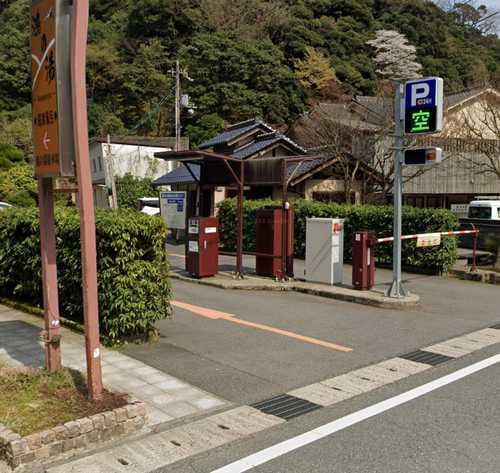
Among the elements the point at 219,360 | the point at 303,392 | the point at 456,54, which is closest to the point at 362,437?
the point at 303,392

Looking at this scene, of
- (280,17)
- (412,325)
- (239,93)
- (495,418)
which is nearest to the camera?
(495,418)

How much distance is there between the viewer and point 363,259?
33.1 ft

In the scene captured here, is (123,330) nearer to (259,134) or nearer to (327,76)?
(259,134)

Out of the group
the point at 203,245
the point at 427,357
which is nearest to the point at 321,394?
the point at 427,357

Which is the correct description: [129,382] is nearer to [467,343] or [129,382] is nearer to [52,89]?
[52,89]

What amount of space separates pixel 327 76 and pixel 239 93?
8.33m

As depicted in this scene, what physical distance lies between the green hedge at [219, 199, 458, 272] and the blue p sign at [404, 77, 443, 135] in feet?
14.8

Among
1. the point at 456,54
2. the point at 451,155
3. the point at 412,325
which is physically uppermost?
the point at 456,54

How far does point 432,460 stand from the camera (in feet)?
12.2

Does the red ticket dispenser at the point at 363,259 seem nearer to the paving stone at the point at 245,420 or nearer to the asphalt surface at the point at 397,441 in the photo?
the asphalt surface at the point at 397,441

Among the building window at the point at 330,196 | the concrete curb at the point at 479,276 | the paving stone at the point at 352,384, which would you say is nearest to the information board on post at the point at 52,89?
the paving stone at the point at 352,384

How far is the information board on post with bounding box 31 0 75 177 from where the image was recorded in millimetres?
4273

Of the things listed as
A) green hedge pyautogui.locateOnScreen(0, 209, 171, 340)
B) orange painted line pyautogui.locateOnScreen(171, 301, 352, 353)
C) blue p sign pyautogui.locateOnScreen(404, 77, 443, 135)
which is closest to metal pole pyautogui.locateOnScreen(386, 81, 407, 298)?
blue p sign pyautogui.locateOnScreen(404, 77, 443, 135)

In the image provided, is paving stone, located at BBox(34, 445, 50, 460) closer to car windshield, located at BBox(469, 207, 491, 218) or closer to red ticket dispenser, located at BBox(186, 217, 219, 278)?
red ticket dispenser, located at BBox(186, 217, 219, 278)
